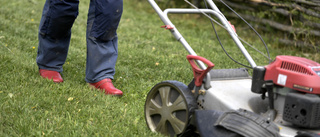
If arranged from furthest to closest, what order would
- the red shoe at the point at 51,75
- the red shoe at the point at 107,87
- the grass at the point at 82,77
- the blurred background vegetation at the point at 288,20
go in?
the blurred background vegetation at the point at 288,20
the red shoe at the point at 51,75
the red shoe at the point at 107,87
the grass at the point at 82,77

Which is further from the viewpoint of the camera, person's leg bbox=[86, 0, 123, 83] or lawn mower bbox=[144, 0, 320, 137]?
person's leg bbox=[86, 0, 123, 83]

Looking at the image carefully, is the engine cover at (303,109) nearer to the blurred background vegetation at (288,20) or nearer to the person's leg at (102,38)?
the person's leg at (102,38)

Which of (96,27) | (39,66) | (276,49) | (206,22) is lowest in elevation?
(206,22)

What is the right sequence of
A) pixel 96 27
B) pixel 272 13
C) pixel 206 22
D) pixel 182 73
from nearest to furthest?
pixel 96 27 → pixel 182 73 → pixel 272 13 → pixel 206 22

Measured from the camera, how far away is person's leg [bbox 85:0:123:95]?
2488 millimetres

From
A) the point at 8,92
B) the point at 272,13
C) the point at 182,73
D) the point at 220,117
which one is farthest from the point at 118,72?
the point at 272,13

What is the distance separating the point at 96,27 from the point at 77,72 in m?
0.66

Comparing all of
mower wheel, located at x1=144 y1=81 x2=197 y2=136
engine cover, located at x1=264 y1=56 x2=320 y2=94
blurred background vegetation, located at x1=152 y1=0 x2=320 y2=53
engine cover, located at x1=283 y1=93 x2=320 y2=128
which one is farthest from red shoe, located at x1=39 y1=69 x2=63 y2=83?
blurred background vegetation, located at x1=152 y1=0 x2=320 y2=53

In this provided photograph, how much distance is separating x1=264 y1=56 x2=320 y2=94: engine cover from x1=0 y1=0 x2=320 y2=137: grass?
27.8 inches

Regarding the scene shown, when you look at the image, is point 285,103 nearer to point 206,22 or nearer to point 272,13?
point 272,13

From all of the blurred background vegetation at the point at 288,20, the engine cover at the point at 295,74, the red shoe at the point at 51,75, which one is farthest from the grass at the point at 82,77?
the engine cover at the point at 295,74

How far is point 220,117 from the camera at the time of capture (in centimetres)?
168

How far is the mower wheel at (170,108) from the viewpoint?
1.87m

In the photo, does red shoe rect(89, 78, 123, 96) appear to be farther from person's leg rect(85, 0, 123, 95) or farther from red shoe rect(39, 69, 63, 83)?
red shoe rect(39, 69, 63, 83)
